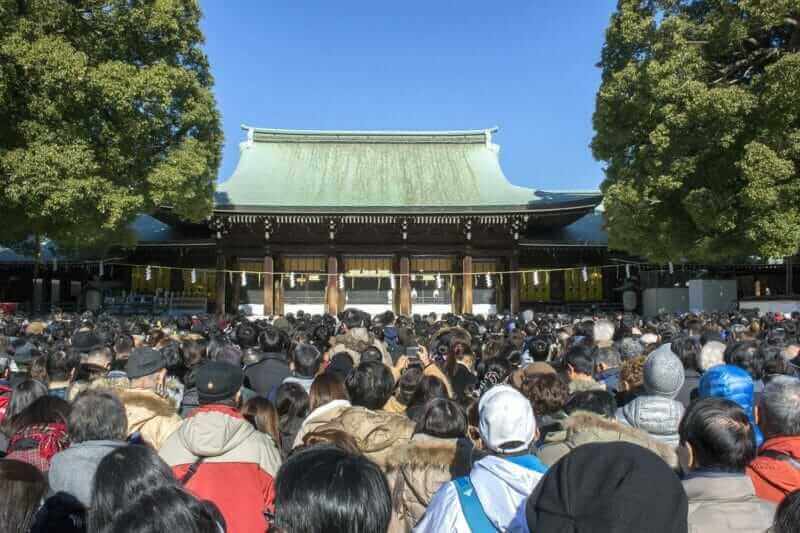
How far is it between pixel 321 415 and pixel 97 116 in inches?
560

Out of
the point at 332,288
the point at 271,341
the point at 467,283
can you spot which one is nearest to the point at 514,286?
the point at 467,283

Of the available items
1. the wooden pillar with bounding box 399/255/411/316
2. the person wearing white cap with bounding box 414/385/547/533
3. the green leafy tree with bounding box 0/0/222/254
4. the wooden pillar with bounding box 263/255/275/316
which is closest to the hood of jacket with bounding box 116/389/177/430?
the person wearing white cap with bounding box 414/385/547/533

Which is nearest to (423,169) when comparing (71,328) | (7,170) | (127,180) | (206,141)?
(206,141)

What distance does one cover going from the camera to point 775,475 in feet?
10.3

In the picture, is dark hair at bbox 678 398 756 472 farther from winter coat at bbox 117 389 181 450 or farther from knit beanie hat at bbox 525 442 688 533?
winter coat at bbox 117 389 181 450

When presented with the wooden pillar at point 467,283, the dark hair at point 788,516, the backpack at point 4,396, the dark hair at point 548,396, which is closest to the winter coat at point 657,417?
the dark hair at point 548,396

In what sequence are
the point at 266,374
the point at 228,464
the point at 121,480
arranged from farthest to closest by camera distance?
1. the point at 266,374
2. the point at 228,464
3. the point at 121,480

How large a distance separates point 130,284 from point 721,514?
26.1m

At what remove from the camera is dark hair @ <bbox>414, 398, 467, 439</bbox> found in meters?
3.51

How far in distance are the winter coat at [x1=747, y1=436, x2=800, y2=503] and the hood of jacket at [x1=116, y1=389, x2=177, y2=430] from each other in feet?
11.2

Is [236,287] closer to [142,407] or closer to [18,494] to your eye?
[142,407]

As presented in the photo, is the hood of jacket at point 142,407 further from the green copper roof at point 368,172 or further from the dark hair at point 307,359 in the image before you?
the green copper roof at point 368,172

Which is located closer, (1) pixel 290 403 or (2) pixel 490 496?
(2) pixel 490 496

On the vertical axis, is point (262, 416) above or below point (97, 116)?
below
